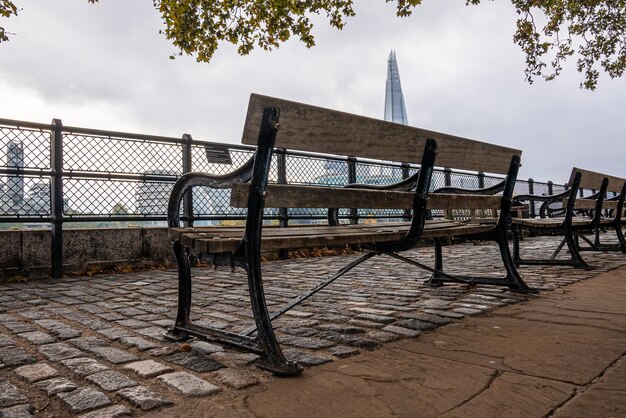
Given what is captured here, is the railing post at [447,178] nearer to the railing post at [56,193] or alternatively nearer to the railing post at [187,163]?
the railing post at [187,163]

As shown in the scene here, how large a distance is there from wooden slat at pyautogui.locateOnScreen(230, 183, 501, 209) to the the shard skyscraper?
132895 mm

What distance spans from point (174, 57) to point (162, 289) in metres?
6.47

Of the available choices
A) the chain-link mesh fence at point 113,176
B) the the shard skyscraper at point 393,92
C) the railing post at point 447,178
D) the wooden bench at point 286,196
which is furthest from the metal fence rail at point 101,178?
the the shard skyscraper at point 393,92

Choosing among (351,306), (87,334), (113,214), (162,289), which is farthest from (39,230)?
(351,306)

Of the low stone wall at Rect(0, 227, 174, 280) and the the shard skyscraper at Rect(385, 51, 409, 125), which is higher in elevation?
the the shard skyscraper at Rect(385, 51, 409, 125)

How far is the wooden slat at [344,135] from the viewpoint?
2.01 m

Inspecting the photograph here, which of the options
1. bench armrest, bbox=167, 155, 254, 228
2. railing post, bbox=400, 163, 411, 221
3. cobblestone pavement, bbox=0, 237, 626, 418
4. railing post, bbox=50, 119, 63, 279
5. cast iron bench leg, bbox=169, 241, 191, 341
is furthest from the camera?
railing post, bbox=400, 163, 411, 221

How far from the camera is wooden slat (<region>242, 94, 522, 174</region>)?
201 cm

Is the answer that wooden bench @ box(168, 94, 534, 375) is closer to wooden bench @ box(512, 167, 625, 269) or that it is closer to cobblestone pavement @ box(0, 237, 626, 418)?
cobblestone pavement @ box(0, 237, 626, 418)

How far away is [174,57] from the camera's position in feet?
31.6

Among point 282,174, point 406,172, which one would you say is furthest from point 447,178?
point 282,174

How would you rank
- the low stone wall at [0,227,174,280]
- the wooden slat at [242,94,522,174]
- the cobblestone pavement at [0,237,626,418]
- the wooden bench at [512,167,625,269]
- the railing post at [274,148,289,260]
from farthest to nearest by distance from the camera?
the railing post at [274,148,289,260] < the low stone wall at [0,227,174,280] < the wooden bench at [512,167,625,269] < the wooden slat at [242,94,522,174] < the cobblestone pavement at [0,237,626,418]

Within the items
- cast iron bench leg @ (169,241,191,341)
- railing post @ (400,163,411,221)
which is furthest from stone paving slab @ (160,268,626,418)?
railing post @ (400,163,411,221)

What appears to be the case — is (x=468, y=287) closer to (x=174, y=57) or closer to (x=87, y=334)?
(x=87, y=334)
